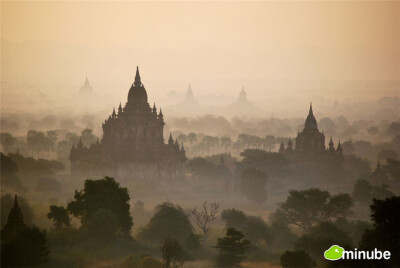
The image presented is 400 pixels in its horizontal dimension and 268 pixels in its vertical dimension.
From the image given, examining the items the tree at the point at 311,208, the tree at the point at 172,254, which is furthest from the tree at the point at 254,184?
the tree at the point at 172,254

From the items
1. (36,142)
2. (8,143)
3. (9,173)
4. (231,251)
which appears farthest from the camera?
(36,142)

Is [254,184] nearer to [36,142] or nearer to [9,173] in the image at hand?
[9,173]

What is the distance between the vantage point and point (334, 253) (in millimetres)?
76625

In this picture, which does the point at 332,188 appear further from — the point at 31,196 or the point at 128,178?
the point at 31,196

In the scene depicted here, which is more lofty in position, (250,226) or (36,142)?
(36,142)

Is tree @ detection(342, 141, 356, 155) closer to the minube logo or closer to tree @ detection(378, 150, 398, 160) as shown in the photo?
tree @ detection(378, 150, 398, 160)

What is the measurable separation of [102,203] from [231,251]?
14650 mm

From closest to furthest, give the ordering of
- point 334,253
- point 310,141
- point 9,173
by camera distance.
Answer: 1. point 334,253
2. point 9,173
3. point 310,141

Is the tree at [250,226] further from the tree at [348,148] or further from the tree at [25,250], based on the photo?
the tree at [348,148]

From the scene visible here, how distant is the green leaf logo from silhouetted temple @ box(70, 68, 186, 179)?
5761 centimetres

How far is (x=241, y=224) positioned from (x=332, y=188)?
45603 mm

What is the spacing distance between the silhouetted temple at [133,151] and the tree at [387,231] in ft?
206

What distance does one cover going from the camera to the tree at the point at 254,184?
125 meters

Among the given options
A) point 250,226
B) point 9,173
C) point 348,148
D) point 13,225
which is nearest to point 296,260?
point 250,226
